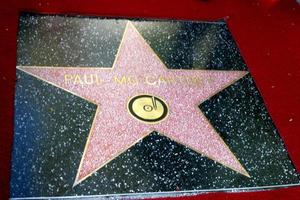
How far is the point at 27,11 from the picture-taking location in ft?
4.98

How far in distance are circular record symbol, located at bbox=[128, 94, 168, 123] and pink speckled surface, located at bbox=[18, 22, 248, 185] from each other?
0.05ft

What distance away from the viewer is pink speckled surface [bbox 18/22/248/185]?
3.87 feet

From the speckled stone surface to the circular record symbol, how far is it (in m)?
0.05

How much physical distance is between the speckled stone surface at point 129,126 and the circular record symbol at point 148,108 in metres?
0.05

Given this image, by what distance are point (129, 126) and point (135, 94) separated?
0.44ft

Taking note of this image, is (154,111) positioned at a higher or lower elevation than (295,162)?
higher

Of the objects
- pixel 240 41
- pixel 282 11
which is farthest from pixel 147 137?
pixel 282 11

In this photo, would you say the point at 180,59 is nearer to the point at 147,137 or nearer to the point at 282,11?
the point at 147,137

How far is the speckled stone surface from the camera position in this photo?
1097 mm

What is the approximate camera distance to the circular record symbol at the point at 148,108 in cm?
126

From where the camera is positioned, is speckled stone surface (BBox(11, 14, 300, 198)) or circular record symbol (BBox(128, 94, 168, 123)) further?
circular record symbol (BBox(128, 94, 168, 123))

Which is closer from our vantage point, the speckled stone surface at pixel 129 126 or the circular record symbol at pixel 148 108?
the speckled stone surface at pixel 129 126

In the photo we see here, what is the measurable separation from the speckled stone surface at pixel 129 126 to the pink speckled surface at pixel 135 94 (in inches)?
0.6

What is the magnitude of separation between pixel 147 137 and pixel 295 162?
479 millimetres
